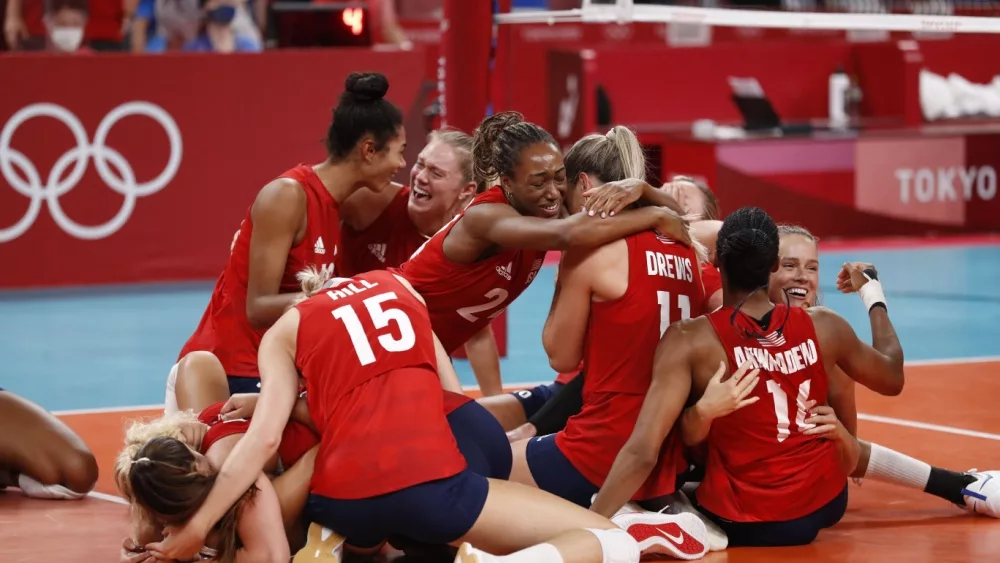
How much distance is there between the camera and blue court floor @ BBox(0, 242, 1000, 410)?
8.88 metres

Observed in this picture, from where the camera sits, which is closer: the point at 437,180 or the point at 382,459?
the point at 382,459

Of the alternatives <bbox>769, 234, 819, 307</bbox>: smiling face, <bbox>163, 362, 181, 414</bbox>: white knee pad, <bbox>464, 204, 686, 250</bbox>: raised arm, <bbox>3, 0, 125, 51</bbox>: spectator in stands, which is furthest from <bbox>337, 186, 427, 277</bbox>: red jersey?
<bbox>3, 0, 125, 51</bbox>: spectator in stands

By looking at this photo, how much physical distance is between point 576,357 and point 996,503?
1.76 meters

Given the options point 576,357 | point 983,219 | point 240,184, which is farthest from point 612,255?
point 983,219

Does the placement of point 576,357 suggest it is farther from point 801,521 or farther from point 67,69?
point 67,69

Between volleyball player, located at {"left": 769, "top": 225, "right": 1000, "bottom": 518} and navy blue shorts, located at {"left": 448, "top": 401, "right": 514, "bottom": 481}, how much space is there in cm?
137

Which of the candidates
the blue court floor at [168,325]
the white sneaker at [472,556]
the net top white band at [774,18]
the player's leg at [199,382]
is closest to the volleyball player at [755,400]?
the white sneaker at [472,556]

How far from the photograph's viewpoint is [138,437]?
4750mm

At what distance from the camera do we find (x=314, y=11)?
42.9ft

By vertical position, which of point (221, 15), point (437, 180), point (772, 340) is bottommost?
point (772, 340)

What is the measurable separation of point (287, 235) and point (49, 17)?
810cm

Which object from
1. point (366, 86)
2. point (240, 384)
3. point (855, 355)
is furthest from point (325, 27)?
point (855, 355)

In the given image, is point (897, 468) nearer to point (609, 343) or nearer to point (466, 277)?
point (609, 343)

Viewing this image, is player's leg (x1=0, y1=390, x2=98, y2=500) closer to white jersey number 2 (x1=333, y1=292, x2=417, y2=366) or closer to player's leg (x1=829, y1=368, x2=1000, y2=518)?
white jersey number 2 (x1=333, y1=292, x2=417, y2=366)
